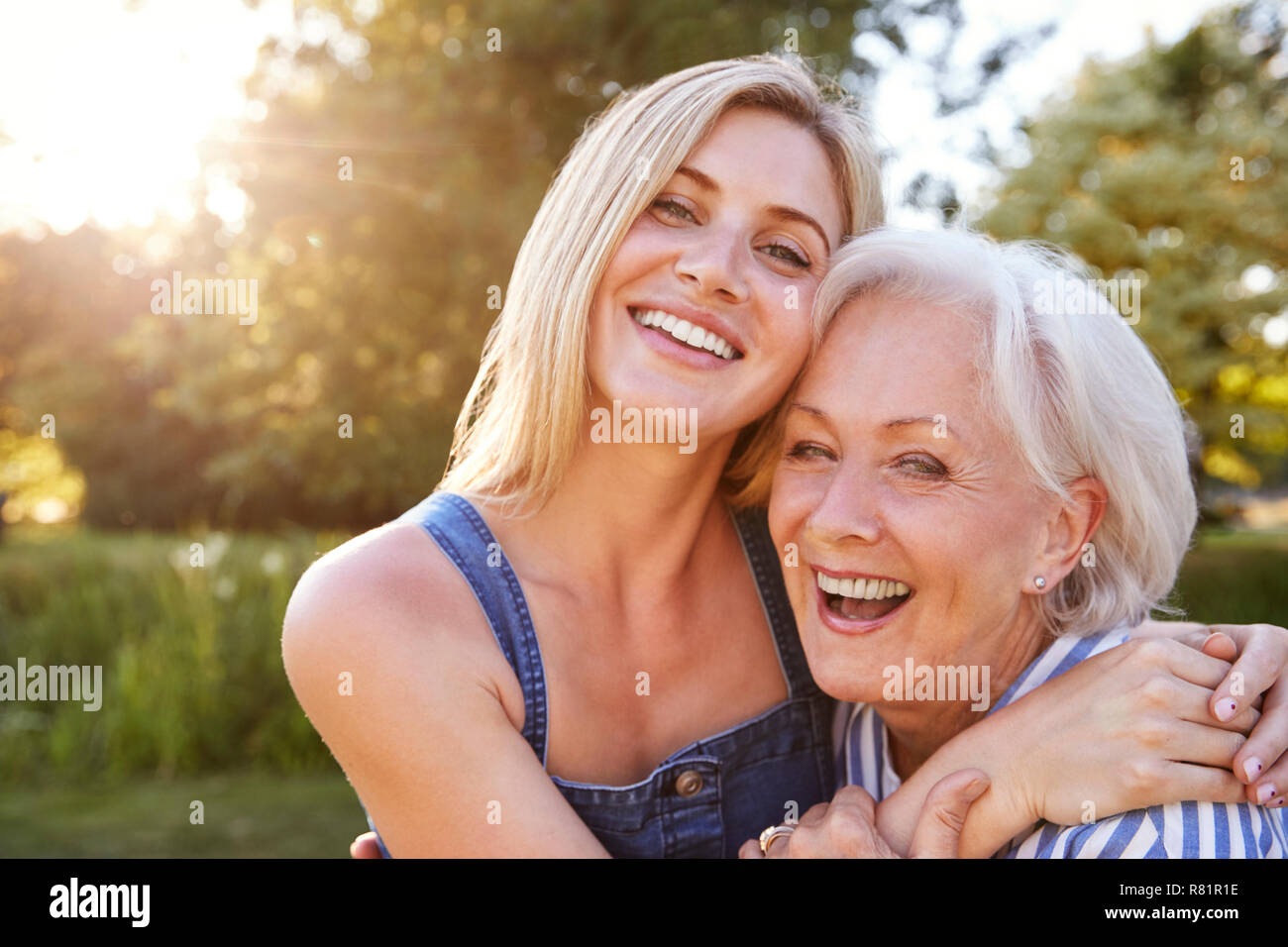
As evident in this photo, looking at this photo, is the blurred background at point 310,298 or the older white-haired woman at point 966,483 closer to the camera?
the older white-haired woman at point 966,483

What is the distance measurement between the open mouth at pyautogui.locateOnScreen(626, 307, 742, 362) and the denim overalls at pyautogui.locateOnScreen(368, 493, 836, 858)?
581mm

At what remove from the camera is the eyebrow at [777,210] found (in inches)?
93.3

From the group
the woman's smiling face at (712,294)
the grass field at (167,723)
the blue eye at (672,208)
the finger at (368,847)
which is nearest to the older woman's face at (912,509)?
the woman's smiling face at (712,294)

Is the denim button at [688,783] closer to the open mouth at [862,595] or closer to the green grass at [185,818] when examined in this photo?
Result: the open mouth at [862,595]

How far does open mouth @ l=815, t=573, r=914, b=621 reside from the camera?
2234mm

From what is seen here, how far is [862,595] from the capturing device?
223 cm


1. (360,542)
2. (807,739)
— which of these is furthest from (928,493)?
(360,542)

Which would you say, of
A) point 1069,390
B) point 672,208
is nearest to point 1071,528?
point 1069,390

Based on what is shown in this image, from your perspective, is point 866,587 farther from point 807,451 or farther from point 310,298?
point 310,298

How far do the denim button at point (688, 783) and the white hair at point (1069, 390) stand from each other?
2.80 feet

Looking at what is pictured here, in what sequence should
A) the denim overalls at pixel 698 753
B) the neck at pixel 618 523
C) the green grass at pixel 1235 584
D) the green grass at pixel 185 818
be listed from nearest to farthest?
the denim overalls at pixel 698 753
the neck at pixel 618 523
the green grass at pixel 185 818
the green grass at pixel 1235 584

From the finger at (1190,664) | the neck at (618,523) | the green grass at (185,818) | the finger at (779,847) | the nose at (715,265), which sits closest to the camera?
the finger at (1190,664)

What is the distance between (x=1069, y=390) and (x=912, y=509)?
1.39ft
